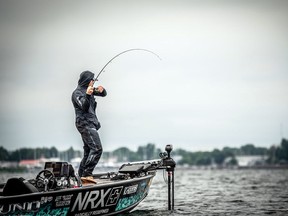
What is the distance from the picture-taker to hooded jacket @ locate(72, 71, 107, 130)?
1404 centimetres

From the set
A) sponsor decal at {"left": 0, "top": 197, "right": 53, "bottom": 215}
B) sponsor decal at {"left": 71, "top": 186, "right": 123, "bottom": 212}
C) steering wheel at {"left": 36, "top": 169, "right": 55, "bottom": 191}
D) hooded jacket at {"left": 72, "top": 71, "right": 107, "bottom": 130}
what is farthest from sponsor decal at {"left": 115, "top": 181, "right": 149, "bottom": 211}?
sponsor decal at {"left": 0, "top": 197, "right": 53, "bottom": 215}

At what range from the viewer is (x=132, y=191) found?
1451cm

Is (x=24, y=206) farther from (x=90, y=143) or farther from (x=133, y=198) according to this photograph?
(x=133, y=198)

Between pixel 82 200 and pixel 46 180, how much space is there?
89cm

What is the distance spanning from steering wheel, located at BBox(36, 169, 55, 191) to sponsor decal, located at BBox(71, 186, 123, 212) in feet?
2.08

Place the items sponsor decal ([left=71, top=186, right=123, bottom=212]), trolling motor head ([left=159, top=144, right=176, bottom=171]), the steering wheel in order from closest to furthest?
the steering wheel → sponsor decal ([left=71, top=186, right=123, bottom=212]) → trolling motor head ([left=159, top=144, right=176, bottom=171])

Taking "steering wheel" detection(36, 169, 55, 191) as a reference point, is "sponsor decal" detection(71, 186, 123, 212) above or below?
below

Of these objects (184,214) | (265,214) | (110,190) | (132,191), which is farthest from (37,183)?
(265,214)

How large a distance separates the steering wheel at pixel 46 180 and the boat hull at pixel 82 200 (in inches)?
15.0

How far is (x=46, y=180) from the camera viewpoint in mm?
12367

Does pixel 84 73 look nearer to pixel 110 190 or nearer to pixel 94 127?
pixel 94 127

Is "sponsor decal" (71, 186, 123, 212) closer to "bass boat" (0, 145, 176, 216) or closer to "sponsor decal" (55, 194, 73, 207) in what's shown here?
"bass boat" (0, 145, 176, 216)

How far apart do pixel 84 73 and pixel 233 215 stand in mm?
5286

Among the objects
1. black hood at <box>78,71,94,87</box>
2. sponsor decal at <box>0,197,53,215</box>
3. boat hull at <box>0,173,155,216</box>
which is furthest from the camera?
black hood at <box>78,71,94,87</box>
